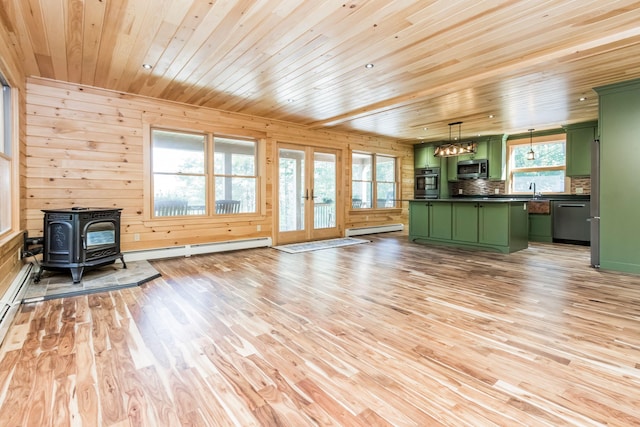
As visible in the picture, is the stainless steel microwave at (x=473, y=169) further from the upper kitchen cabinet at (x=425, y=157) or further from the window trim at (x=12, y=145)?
the window trim at (x=12, y=145)

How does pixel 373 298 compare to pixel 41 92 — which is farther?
pixel 41 92

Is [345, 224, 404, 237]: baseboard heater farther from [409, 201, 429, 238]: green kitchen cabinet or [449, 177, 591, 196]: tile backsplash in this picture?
[449, 177, 591, 196]: tile backsplash

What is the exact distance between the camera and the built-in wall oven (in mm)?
8961

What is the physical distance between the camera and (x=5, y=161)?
11.3 ft

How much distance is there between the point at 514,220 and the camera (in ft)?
18.4

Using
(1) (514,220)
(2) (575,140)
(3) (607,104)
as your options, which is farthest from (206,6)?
(2) (575,140)

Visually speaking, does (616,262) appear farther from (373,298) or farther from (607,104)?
(373,298)

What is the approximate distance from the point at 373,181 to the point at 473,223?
316cm

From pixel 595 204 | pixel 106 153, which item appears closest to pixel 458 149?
pixel 595 204

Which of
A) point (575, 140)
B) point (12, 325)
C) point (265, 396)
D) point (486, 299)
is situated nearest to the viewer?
point (265, 396)

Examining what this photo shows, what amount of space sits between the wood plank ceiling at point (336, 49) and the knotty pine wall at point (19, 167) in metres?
0.14

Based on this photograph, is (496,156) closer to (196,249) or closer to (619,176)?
(619,176)

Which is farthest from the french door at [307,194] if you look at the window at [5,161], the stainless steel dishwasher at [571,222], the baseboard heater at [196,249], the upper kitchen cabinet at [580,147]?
the upper kitchen cabinet at [580,147]

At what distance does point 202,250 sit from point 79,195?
1933 millimetres
